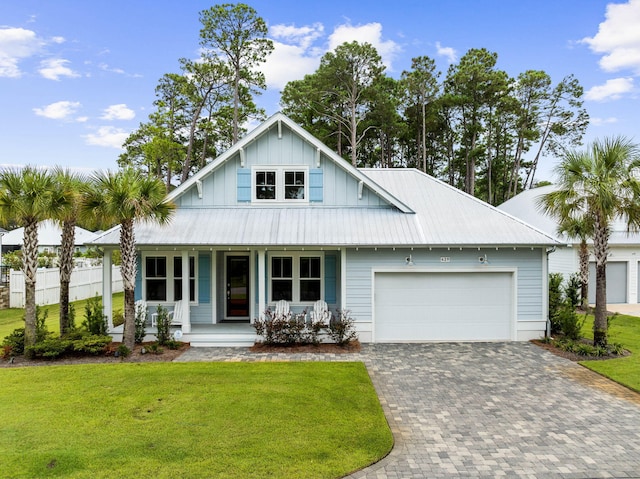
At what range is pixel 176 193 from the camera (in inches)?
492

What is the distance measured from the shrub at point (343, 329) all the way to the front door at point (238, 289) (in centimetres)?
351

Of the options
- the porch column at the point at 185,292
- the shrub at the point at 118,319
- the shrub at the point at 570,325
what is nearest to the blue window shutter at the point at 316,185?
the porch column at the point at 185,292

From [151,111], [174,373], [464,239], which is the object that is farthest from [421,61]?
[174,373]

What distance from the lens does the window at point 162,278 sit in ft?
40.6

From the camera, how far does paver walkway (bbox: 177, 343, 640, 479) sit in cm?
497

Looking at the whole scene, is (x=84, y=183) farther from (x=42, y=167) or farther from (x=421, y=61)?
(x=421, y=61)

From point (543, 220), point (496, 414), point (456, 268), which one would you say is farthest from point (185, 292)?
point (543, 220)

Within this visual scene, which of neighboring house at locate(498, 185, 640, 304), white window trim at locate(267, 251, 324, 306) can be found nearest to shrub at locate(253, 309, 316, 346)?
white window trim at locate(267, 251, 324, 306)

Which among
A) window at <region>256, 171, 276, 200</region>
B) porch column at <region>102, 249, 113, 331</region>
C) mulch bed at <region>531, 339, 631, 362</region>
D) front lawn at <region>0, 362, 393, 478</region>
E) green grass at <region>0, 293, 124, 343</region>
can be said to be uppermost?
window at <region>256, 171, 276, 200</region>

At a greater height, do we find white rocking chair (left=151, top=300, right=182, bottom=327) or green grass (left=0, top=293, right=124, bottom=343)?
white rocking chair (left=151, top=300, right=182, bottom=327)

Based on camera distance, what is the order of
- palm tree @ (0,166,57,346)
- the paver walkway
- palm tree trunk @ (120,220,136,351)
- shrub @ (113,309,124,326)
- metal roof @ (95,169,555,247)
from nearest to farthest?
the paver walkway → palm tree @ (0,166,57,346) → palm tree trunk @ (120,220,136,351) → metal roof @ (95,169,555,247) → shrub @ (113,309,124,326)

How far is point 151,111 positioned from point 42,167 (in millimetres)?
24275

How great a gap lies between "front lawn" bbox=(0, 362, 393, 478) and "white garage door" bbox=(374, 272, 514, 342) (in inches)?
125

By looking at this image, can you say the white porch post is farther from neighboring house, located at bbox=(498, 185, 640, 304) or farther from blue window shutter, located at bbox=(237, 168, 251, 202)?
neighboring house, located at bbox=(498, 185, 640, 304)
